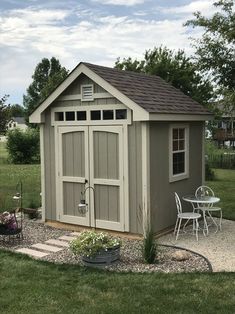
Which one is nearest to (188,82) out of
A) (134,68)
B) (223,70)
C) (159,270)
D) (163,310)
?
(134,68)

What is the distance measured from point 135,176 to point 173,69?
1519 centimetres

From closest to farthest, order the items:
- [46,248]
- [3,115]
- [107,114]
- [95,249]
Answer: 1. [95,249]
2. [46,248]
3. [107,114]
4. [3,115]

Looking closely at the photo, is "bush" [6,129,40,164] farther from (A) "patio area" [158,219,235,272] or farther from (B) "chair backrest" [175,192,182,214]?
(B) "chair backrest" [175,192,182,214]

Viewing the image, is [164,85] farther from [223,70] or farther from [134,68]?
[134,68]

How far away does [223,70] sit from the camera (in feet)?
40.4

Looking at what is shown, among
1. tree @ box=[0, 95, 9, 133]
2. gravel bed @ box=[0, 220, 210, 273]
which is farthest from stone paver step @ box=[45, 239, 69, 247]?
tree @ box=[0, 95, 9, 133]

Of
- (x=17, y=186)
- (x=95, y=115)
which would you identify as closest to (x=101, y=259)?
(x=95, y=115)

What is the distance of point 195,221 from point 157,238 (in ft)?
3.18

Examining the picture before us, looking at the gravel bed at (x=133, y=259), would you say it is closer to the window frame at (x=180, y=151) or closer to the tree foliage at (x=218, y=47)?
the window frame at (x=180, y=151)

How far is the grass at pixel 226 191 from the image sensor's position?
11.0m

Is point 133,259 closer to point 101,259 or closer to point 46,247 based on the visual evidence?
point 101,259

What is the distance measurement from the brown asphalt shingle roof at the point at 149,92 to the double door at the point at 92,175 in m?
0.71

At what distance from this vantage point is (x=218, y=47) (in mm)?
12172

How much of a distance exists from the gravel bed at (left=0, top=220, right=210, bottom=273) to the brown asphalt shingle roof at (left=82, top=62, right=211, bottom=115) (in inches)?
95.5
